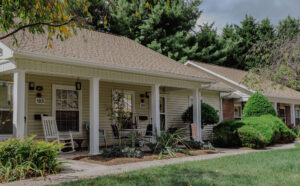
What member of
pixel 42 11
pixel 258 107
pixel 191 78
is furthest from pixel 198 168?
pixel 258 107

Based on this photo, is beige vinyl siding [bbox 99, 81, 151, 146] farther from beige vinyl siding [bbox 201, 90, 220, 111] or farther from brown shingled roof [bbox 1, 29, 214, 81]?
beige vinyl siding [bbox 201, 90, 220, 111]

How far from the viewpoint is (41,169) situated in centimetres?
708

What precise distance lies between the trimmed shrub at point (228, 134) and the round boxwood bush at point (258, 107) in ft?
7.13

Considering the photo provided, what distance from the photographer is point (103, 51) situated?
39.5 feet

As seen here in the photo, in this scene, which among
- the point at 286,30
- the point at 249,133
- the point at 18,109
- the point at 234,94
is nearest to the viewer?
the point at 18,109

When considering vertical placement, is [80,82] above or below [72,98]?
above

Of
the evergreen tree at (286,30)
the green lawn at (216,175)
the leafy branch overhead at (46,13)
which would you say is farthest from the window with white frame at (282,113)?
the leafy branch overhead at (46,13)

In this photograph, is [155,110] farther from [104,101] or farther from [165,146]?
[104,101]

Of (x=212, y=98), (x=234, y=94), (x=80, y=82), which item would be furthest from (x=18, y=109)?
(x=234, y=94)

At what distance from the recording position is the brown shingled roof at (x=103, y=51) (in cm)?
933

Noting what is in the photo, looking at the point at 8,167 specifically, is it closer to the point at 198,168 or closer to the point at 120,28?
the point at 198,168

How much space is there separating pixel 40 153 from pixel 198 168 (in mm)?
3593

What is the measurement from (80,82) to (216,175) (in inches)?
277

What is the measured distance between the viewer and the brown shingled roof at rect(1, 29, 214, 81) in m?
9.33
